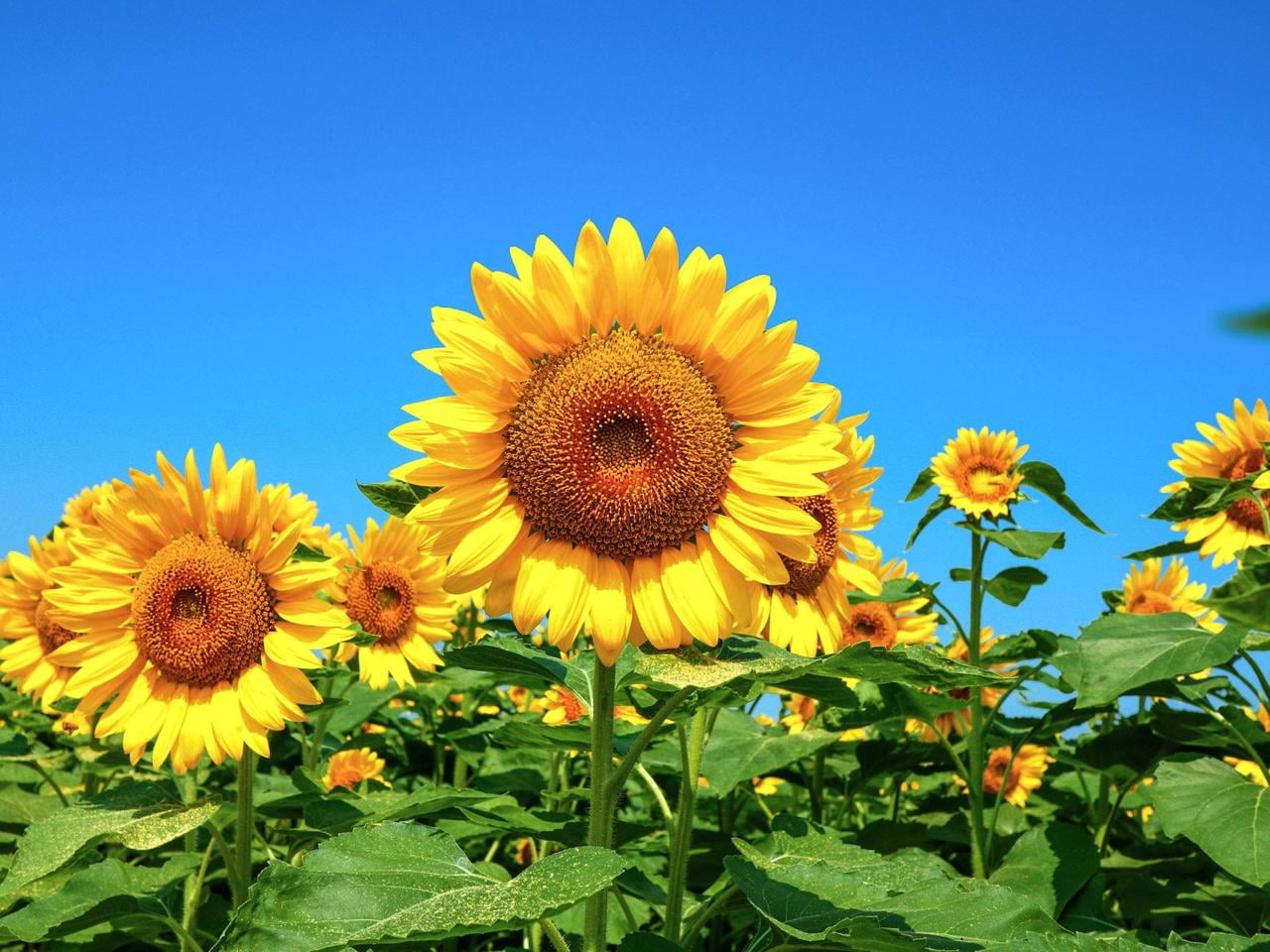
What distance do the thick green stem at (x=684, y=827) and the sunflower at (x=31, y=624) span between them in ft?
10.6

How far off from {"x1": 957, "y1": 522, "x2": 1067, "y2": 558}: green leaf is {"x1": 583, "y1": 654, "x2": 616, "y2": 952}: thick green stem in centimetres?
271

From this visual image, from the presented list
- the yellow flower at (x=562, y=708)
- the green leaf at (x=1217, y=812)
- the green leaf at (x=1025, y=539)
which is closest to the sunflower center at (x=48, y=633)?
the yellow flower at (x=562, y=708)

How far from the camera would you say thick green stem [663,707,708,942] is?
3.10m

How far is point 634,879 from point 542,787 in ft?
7.35

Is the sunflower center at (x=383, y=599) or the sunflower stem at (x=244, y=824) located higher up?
Answer: the sunflower center at (x=383, y=599)

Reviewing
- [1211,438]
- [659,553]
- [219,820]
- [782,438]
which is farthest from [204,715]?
[1211,438]

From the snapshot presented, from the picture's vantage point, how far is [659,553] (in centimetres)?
260

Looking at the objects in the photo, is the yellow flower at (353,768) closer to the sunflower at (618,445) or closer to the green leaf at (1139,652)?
the green leaf at (1139,652)

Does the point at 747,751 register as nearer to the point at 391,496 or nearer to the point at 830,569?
the point at 830,569

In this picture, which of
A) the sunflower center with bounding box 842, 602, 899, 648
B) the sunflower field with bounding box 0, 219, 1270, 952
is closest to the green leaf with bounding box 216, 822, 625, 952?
the sunflower field with bounding box 0, 219, 1270, 952

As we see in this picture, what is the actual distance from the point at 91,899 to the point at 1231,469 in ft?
16.4

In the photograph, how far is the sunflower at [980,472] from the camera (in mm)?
5035

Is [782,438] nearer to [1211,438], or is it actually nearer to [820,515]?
[820,515]

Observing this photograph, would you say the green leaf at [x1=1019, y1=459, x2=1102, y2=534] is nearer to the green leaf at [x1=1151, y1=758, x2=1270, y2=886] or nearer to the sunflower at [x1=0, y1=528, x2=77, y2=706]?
the green leaf at [x1=1151, y1=758, x2=1270, y2=886]
